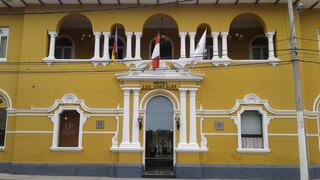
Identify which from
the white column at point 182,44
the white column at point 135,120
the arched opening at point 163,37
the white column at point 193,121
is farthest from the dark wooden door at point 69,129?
the white column at point 182,44

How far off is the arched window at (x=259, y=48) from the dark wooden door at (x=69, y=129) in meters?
10.5

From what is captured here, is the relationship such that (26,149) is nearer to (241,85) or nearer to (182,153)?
(182,153)

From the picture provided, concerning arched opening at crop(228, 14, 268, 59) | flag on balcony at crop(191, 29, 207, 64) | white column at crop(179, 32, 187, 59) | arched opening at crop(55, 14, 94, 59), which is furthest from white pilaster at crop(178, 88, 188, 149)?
arched opening at crop(55, 14, 94, 59)

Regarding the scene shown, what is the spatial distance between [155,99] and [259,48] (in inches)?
275

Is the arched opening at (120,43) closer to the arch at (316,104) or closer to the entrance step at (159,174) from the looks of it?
the entrance step at (159,174)

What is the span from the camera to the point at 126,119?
1856 centimetres

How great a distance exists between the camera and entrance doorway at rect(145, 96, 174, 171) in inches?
739

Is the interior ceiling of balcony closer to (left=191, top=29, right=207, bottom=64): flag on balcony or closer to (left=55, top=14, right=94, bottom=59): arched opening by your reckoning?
(left=55, top=14, right=94, bottom=59): arched opening

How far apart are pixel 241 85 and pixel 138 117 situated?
5.53 m

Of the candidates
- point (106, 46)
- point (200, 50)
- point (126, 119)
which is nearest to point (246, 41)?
point (200, 50)

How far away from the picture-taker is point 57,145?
18.7m

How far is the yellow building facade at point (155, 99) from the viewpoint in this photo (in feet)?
59.7

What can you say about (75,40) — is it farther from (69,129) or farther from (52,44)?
(69,129)

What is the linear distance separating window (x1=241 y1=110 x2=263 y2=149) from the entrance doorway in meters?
3.67
